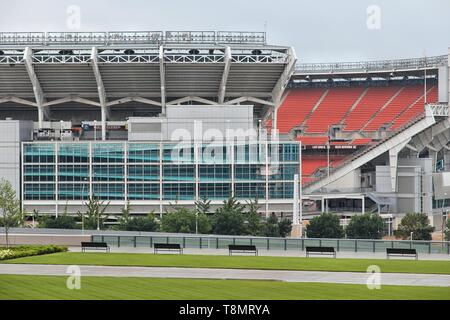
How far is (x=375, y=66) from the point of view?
13375 cm

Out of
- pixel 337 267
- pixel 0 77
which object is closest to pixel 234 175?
pixel 0 77

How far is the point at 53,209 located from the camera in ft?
310

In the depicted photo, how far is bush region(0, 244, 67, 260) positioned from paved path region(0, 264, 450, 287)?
14.6 ft

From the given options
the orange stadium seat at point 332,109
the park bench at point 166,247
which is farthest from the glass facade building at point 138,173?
the park bench at point 166,247

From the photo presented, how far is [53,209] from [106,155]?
719 cm

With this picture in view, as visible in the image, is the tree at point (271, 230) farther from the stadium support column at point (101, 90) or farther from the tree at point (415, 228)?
the stadium support column at point (101, 90)

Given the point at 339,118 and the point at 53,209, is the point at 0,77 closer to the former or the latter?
the point at 53,209

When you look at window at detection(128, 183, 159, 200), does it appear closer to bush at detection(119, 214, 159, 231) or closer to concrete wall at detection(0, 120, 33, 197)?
concrete wall at detection(0, 120, 33, 197)

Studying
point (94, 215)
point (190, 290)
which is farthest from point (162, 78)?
point (190, 290)

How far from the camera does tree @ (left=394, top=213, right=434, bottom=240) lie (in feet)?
264

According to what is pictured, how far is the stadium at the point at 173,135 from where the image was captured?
94438 millimetres

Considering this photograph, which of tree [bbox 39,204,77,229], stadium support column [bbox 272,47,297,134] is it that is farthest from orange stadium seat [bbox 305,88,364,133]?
tree [bbox 39,204,77,229]

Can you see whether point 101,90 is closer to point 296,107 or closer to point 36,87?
point 36,87

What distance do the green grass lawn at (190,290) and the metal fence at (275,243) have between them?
17552 millimetres
